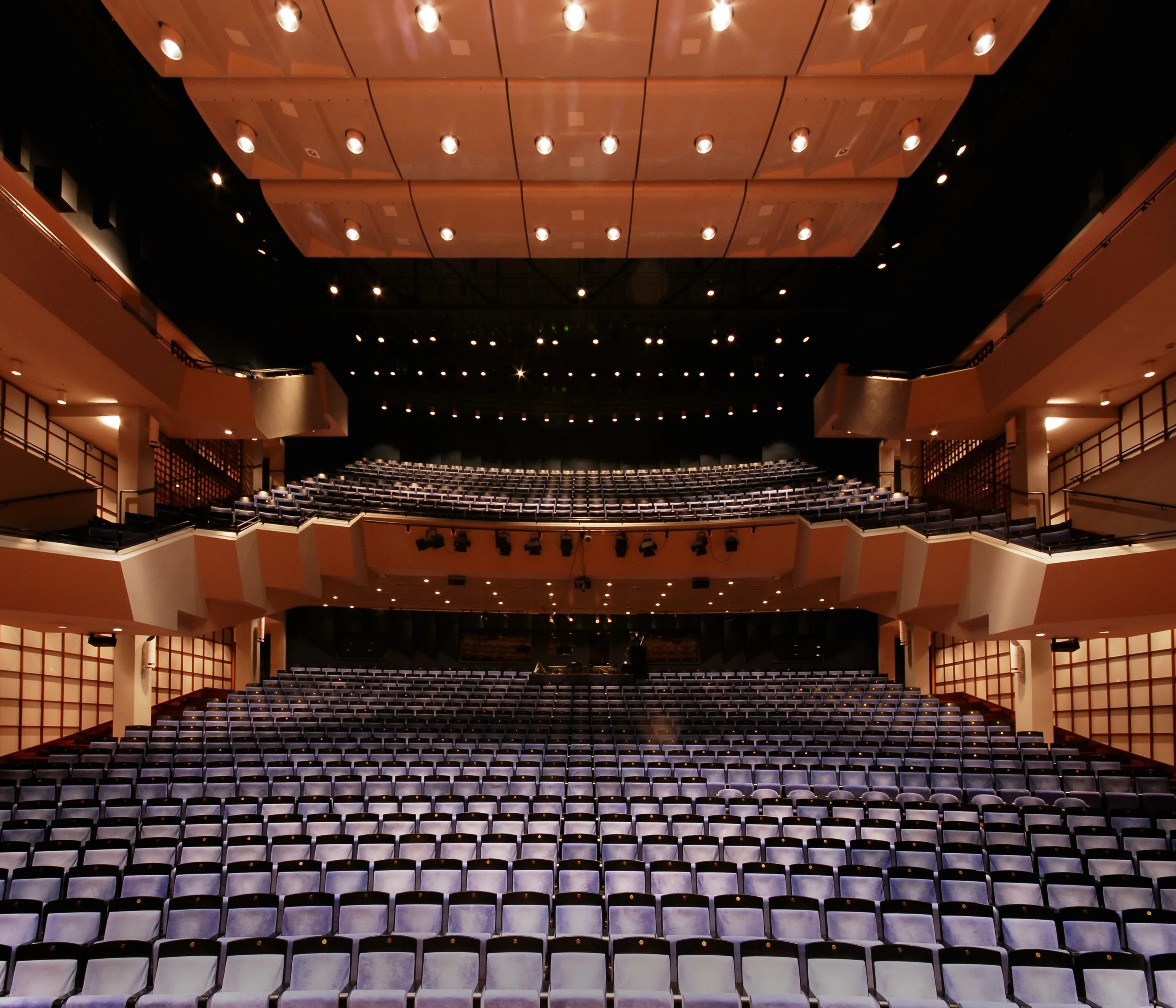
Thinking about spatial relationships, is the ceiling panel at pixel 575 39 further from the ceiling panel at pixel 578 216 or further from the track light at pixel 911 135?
the track light at pixel 911 135

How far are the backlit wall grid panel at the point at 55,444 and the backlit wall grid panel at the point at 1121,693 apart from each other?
45.5 feet

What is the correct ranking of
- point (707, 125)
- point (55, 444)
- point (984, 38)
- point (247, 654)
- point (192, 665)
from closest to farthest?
point (984, 38), point (707, 125), point (55, 444), point (192, 665), point (247, 654)

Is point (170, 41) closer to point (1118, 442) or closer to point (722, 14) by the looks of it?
point (722, 14)

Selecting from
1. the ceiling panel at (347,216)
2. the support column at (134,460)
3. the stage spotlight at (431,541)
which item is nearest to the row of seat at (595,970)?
the ceiling panel at (347,216)

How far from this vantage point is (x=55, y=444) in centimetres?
1152

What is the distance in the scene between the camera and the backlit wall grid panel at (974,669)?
13266mm

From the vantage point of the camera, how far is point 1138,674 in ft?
35.1

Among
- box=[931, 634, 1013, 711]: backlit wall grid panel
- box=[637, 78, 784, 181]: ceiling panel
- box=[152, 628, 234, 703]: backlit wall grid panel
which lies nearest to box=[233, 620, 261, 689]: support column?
box=[152, 628, 234, 703]: backlit wall grid panel

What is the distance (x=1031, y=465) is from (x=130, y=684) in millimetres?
12869

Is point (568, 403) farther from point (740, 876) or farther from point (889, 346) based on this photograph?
point (740, 876)

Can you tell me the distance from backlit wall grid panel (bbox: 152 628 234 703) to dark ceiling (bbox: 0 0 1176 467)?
4.86 metres

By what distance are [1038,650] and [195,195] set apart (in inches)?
532

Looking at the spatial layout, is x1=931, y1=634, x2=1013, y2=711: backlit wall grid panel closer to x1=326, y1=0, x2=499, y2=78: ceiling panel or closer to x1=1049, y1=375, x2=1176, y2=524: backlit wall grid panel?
x1=1049, y1=375, x2=1176, y2=524: backlit wall grid panel

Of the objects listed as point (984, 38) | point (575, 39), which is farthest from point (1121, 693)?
point (575, 39)
